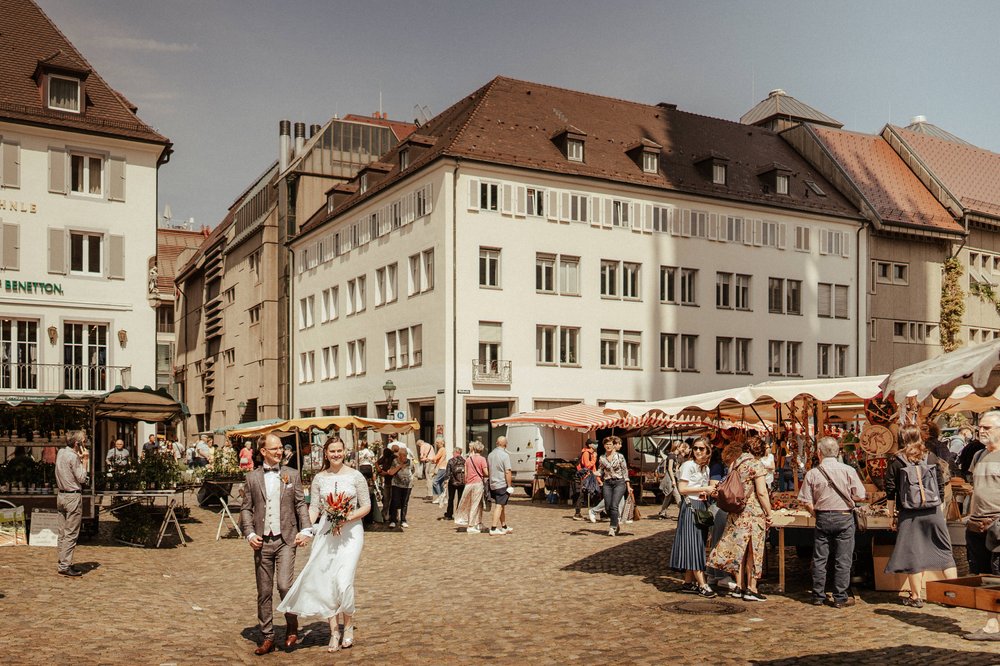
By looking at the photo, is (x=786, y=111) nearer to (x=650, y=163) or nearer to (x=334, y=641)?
(x=650, y=163)

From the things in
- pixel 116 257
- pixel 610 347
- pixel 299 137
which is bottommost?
pixel 610 347

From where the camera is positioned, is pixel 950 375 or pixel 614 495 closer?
pixel 950 375

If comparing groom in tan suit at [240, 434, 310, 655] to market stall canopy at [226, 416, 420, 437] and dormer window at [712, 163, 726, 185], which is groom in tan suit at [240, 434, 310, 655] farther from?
dormer window at [712, 163, 726, 185]

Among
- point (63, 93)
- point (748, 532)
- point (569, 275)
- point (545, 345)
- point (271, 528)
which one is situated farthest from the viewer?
point (569, 275)

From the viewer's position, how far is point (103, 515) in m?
25.5

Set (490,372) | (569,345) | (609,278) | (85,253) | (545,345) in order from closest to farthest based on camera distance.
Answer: (85,253)
(490,372)
(545,345)
(569,345)
(609,278)

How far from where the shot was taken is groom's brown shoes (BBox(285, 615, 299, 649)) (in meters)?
10.4

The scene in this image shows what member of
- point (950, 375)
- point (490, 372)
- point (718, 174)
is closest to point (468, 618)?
point (950, 375)

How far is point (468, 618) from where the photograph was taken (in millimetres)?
12094

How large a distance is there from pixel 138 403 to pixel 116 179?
55.3 ft

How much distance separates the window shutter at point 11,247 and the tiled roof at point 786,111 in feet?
137

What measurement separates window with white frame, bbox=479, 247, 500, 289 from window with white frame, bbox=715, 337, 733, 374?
37.6 feet

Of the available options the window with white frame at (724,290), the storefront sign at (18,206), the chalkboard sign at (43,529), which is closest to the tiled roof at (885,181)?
the window with white frame at (724,290)

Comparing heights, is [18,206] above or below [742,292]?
above
